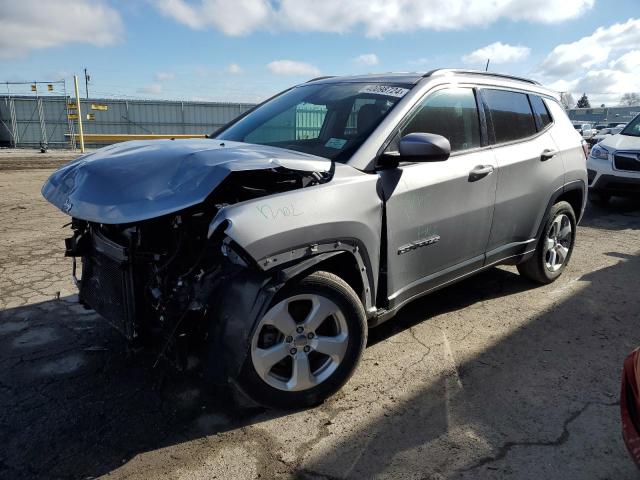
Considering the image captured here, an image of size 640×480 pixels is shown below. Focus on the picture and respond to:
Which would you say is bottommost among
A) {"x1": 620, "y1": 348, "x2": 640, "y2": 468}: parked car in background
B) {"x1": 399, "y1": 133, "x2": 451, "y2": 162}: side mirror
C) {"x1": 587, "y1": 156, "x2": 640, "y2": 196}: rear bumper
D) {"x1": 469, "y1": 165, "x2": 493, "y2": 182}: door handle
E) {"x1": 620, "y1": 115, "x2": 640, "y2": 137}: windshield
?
{"x1": 620, "y1": 348, "x2": 640, "y2": 468}: parked car in background

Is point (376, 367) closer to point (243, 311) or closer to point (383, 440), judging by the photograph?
point (383, 440)

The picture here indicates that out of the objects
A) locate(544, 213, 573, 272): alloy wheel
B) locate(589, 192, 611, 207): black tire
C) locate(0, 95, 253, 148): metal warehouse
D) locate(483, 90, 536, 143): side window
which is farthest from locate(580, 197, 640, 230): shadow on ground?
locate(0, 95, 253, 148): metal warehouse

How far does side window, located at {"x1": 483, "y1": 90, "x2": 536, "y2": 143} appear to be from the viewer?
3916 mm

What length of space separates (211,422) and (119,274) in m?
0.94

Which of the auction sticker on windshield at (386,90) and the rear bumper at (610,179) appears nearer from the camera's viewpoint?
the auction sticker on windshield at (386,90)

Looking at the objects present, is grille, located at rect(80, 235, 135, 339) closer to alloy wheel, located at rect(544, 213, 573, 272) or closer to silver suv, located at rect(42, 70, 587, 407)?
silver suv, located at rect(42, 70, 587, 407)

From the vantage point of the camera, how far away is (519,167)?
3.98m

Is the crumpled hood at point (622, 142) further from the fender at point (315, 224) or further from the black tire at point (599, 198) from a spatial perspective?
the fender at point (315, 224)

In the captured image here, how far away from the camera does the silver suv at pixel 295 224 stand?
2414 mm

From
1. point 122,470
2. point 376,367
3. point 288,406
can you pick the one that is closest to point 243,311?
point 288,406

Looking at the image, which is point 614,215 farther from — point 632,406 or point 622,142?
point 632,406

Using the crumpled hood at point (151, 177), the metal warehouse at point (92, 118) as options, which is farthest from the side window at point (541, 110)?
the metal warehouse at point (92, 118)

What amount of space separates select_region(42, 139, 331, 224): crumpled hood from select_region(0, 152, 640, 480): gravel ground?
3.69 feet

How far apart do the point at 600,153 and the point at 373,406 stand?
26.3 ft
